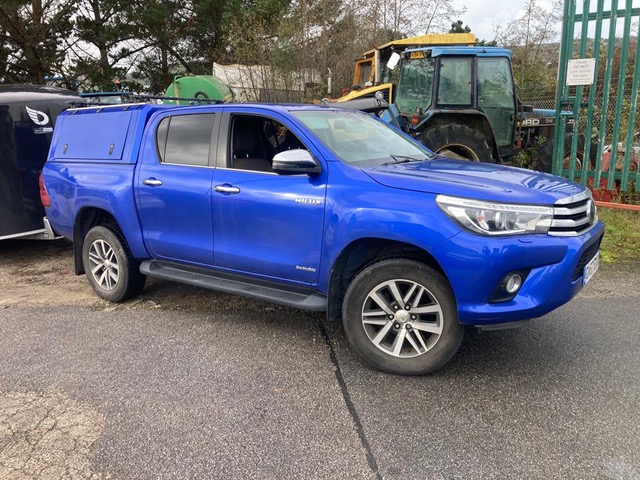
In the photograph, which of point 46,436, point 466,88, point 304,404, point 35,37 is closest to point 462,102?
point 466,88

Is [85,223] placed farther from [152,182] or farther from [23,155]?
[23,155]

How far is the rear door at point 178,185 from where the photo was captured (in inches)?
173

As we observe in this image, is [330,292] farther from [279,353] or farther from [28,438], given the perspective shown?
[28,438]

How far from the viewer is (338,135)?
4164 mm

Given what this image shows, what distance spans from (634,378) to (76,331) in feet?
14.5

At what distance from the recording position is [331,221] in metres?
3.63

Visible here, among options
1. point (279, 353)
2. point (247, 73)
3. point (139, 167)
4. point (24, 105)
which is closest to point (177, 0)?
point (247, 73)

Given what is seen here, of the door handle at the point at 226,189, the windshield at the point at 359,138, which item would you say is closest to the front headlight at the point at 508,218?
the windshield at the point at 359,138

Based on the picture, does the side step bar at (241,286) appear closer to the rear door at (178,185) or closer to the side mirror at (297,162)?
the rear door at (178,185)

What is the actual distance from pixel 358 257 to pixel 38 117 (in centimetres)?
552

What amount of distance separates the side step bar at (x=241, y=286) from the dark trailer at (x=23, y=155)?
117 inches

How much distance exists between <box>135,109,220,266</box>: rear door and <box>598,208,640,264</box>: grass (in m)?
4.78

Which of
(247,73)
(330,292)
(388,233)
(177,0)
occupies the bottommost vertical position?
(330,292)

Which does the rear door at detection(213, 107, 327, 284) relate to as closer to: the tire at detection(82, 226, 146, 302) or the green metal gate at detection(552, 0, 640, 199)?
the tire at detection(82, 226, 146, 302)
